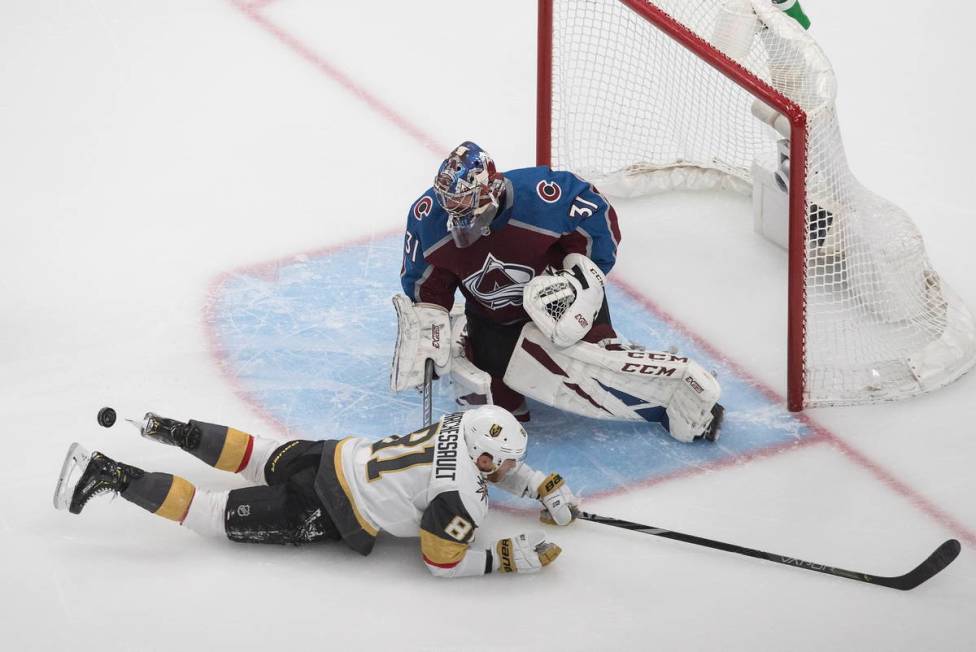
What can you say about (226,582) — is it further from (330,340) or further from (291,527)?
(330,340)

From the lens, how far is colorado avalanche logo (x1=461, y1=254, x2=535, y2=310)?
15.2 ft

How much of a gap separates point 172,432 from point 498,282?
100 centimetres

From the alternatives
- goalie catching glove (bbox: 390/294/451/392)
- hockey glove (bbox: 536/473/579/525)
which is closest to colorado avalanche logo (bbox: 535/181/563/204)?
goalie catching glove (bbox: 390/294/451/392)

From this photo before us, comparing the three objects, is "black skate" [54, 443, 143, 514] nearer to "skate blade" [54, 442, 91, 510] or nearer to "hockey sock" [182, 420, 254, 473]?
"skate blade" [54, 442, 91, 510]

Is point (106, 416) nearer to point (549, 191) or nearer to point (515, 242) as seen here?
point (515, 242)

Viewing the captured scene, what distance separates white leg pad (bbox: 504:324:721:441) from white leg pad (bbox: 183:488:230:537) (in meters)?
0.93

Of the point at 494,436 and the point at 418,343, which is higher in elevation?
the point at 494,436

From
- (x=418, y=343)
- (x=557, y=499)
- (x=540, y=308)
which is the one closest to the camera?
(x=557, y=499)

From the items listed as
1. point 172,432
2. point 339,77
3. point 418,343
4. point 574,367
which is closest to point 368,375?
point 418,343

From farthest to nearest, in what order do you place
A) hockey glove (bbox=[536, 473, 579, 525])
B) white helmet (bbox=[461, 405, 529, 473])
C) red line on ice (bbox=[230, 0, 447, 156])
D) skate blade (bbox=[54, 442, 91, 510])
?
red line on ice (bbox=[230, 0, 447, 156])
hockey glove (bbox=[536, 473, 579, 525])
skate blade (bbox=[54, 442, 91, 510])
white helmet (bbox=[461, 405, 529, 473])

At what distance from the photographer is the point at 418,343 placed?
4.63m

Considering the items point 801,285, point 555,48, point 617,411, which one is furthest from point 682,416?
point 555,48

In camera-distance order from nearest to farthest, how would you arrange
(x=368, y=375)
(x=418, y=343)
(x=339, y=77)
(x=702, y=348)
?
(x=418, y=343), (x=368, y=375), (x=702, y=348), (x=339, y=77)

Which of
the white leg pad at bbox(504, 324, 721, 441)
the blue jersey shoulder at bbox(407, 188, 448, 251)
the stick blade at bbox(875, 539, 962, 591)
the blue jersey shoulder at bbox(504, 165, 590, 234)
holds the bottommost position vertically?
the white leg pad at bbox(504, 324, 721, 441)
